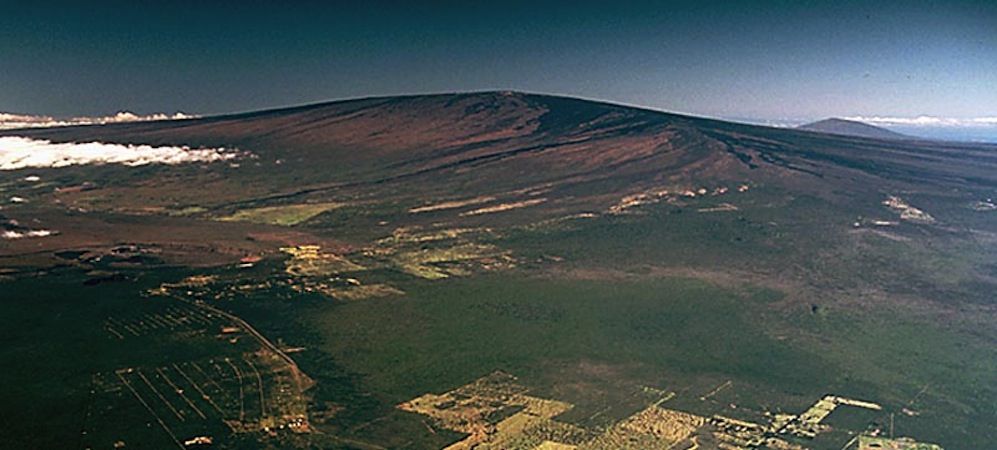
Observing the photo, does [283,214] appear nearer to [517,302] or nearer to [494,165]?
[494,165]

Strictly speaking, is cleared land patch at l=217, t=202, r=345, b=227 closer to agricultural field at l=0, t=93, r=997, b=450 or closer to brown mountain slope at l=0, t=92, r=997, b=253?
agricultural field at l=0, t=93, r=997, b=450

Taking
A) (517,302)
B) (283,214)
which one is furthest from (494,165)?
(517,302)

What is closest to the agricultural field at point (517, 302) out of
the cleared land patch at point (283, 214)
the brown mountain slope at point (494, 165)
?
the cleared land patch at point (283, 214)

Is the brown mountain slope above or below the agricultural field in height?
above

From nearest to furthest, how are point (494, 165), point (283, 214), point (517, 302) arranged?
point (517, 302) → point (283, 214) → point (494, 165)

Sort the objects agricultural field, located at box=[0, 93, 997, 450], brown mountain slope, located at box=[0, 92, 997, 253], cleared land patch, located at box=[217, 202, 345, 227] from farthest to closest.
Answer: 1. brown mountain slope, located at box=[0, 92, 997, 253]
2. cleared land patch, located at box=[217, 202, 345, 227]
3. agricultural field, located at box=[0, 93, 997, 450]

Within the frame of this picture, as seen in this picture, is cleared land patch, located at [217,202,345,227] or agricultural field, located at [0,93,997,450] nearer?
agricultural field, located at [0,93,997,450]

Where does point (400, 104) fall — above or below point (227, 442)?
above

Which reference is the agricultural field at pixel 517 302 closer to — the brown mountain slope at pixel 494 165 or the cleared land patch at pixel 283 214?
the cleared land patch at pixel 283 214

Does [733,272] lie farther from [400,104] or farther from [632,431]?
[400,104]

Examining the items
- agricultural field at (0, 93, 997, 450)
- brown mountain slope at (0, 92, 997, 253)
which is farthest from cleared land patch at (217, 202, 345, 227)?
brown mountain slope at (0, 92, 997, 253)

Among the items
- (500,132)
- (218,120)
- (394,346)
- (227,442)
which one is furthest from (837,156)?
(218,120)
